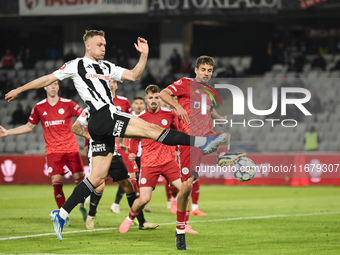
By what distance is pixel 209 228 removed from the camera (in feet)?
26.5

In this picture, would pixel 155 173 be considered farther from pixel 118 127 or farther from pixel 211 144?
pixel 118 127

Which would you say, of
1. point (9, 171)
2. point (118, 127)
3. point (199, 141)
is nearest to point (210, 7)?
point (9, 171)

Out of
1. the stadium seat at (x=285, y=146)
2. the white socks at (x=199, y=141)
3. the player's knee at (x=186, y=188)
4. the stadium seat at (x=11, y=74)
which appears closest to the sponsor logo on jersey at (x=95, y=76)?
the white socks at (x=199, y=141)

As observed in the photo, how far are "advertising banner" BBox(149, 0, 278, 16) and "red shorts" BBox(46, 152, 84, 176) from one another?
576 inches

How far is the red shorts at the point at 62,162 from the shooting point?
8.45m

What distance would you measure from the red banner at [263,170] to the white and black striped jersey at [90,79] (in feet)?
35.7

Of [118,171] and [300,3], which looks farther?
[300,3]

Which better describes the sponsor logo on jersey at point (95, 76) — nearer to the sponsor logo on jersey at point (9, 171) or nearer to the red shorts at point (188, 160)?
the red shorts at point (188, 160)

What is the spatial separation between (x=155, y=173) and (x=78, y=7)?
16705mm

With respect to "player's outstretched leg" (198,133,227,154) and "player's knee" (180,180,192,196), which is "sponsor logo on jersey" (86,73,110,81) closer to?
"player's outstretched leg" (198,133,227,154)

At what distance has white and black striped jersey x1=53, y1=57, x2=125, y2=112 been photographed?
238 inches

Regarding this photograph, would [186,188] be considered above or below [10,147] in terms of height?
above

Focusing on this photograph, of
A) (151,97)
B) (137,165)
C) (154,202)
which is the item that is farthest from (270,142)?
(151,97)

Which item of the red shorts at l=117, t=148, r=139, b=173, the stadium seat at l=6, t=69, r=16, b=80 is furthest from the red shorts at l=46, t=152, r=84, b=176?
the stadium seat at l=6, t=69, r=16, b=80
